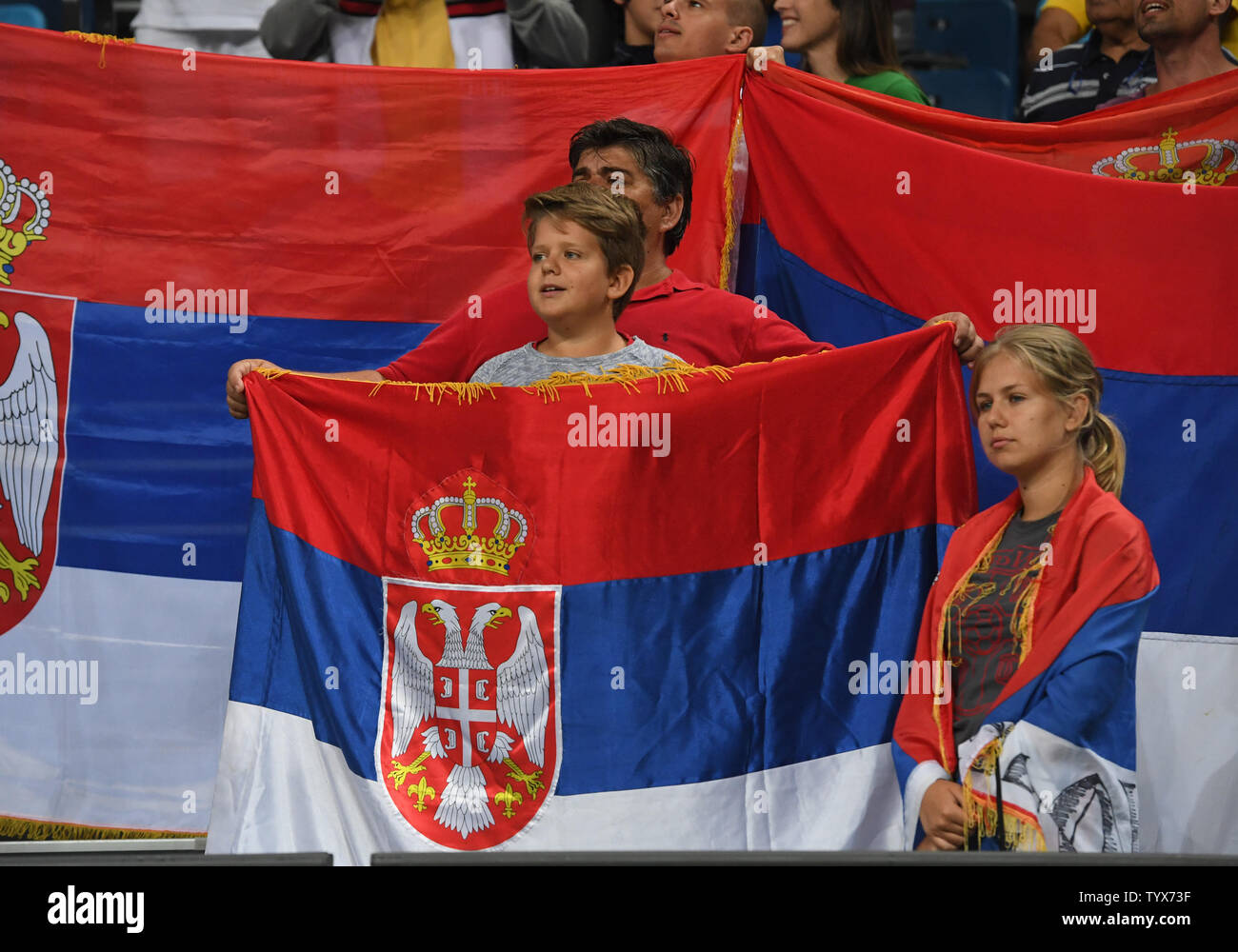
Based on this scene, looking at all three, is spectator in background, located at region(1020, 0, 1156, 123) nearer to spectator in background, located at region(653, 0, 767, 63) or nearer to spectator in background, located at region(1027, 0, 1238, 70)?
spectator in background, located at region(1027, 0, 1238, 70)

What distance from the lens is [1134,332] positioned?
4059 millimetres

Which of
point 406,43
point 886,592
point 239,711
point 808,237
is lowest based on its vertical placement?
point 239,711

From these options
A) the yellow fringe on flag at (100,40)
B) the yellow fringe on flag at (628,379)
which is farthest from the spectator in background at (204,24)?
the yellow fringe on flag at (628,379)

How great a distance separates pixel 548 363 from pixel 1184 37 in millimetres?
2282

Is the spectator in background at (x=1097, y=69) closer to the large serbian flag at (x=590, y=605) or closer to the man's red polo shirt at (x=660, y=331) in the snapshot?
the man's red polo shirt at (x=660, y=331)

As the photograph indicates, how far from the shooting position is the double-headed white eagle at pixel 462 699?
326 cm

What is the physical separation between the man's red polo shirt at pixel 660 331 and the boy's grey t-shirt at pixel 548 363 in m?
0.19

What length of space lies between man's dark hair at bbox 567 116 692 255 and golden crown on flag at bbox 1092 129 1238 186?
1128 millimetres

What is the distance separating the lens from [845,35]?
4.75 meters

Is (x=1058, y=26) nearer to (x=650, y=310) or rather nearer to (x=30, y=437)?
(x=650, y=310)

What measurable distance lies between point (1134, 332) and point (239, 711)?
2320 mm

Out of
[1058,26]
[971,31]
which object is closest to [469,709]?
[1058,26]
